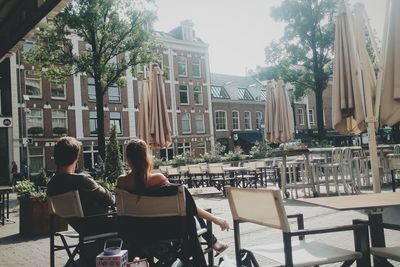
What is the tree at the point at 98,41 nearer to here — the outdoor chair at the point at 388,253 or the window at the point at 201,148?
the window at the point at 201,148

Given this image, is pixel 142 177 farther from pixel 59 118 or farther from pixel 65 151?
pixel 59 118

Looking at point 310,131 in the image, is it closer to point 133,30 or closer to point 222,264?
point 133,30

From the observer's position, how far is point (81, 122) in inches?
1056

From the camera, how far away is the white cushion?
7.64 ft

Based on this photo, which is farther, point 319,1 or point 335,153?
point 319,1

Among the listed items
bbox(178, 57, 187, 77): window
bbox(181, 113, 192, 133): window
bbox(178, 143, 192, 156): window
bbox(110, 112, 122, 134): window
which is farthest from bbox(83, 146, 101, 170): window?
bbox(178, 57, 187, 77): window

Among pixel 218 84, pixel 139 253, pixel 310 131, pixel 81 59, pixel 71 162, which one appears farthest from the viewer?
pixel 310 131

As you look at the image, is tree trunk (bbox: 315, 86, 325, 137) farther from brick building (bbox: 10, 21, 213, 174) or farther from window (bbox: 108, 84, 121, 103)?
window (bbox: 108, 84, 121, 103)

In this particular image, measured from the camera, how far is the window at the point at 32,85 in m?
24.8

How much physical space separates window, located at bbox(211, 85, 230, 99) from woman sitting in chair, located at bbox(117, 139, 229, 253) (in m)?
32.5

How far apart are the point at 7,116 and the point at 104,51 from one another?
969 centimetres

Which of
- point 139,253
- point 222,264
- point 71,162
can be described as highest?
point 71,162

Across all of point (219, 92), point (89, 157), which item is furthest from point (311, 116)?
point (89, 157)

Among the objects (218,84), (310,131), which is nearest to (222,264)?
(218,84)
